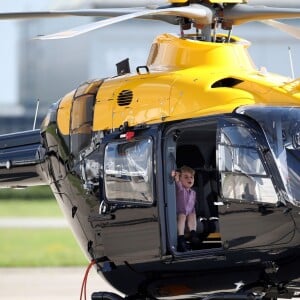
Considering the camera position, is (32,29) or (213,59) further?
(32,29)

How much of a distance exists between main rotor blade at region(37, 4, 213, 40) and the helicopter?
0.04 ft

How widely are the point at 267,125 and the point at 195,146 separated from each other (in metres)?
1.17

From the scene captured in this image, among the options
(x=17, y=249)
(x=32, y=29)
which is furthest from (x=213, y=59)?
(x=32, y=29)

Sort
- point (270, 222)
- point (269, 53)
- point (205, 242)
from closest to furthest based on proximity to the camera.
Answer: point (270, 222) → point (205, 242) → point (269, 53)

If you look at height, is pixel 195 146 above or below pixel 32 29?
above

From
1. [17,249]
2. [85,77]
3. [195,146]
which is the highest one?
[195,146]

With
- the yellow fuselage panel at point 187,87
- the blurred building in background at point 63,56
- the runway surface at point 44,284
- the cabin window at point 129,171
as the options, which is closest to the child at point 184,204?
the cabin window at point 129,171

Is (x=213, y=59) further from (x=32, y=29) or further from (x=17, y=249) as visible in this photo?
(x=32, y=29)

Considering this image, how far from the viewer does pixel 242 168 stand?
33.2 ft

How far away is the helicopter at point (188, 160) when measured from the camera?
33.0 ft

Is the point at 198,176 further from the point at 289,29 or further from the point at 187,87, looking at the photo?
the point at 289,29

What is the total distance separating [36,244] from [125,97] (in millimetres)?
13406

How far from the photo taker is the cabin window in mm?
10711

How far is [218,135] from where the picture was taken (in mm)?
10234
